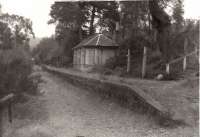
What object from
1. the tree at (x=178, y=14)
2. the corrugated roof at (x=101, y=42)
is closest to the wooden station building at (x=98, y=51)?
the corrugated roof at (x=101, y=42)

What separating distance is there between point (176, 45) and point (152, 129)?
Answer: 1415 centimetres

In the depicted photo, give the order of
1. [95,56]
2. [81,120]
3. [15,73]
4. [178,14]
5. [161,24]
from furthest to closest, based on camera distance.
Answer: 1. [95,56]
2. [161,24]
3. [178,14]
4. [81,120]
5. [15,73]

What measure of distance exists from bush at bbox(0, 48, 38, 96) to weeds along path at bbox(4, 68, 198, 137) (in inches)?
56.6

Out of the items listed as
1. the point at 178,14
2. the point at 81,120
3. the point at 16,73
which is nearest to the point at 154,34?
the point at 178,14

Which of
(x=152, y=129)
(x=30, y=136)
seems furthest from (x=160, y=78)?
(x=30, y=136)

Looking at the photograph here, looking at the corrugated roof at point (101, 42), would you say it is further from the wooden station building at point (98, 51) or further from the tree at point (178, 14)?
the tree at point (178, 14)

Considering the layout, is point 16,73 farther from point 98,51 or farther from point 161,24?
point 98,51

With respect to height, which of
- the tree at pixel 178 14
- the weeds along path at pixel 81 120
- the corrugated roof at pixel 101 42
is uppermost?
the tree at pixel 178 14

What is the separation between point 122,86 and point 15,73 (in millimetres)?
5175

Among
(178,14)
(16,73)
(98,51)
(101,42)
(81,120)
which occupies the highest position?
(178,14)

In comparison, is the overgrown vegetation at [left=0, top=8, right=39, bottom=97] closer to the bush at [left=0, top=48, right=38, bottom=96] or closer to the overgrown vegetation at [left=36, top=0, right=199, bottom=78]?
the bush at [left=0, top=48, right=38, bottom=96]

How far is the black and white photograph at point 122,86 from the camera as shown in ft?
30.7

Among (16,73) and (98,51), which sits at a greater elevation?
(98,51)

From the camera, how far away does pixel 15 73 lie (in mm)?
10945
